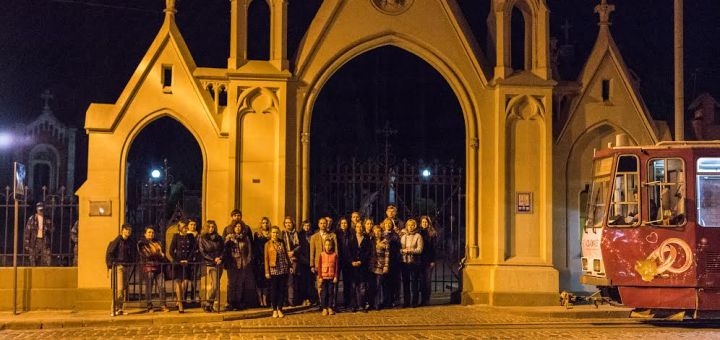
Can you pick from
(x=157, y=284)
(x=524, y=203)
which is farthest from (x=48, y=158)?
(x=524, y=203)

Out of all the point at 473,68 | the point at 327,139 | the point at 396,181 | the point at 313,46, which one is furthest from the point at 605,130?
the point at 327,139

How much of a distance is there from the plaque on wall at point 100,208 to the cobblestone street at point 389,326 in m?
1.94

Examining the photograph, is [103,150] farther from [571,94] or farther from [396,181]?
[571,94]

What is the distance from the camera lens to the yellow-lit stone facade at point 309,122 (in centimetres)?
1555

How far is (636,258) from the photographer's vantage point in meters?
12.9

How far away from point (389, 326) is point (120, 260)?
4.95 m

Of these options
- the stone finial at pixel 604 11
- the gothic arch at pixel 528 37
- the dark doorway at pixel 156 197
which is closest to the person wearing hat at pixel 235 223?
the dark doorway at pixel 156 197

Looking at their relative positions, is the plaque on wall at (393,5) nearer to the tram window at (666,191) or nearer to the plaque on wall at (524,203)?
the plaque on wall at (524,203)

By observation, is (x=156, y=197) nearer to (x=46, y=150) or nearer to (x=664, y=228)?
(x=664, y=228)

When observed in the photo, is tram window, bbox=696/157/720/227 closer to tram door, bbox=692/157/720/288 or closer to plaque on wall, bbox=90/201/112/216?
tram door, bbox=692/157/720/288

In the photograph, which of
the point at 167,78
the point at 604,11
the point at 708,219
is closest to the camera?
the point at 708,219

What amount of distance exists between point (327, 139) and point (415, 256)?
21.3 m

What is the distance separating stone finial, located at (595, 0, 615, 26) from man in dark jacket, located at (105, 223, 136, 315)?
10.6 m

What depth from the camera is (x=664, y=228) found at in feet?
41.9
